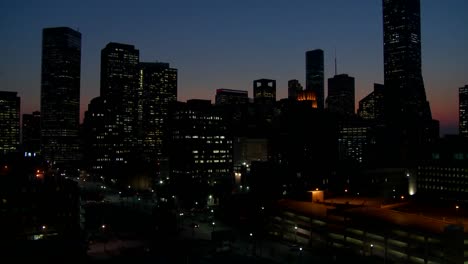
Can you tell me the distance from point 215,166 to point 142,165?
2927cm

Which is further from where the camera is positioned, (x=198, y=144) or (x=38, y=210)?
(x=198, y=144)

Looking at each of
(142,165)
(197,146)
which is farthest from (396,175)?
(142,165)

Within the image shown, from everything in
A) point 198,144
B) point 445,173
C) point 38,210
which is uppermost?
point 198,144

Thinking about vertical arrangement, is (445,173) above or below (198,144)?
below

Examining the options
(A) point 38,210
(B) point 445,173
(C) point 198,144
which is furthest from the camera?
(C) point 198,144

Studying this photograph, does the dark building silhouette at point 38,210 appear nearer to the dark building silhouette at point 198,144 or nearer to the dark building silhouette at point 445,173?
the dark building silhouette at point 445,173

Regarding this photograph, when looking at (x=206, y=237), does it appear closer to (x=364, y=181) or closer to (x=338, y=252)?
(x=338, y=252)

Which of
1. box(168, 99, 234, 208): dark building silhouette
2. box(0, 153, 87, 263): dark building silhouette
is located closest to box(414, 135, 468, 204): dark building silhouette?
box(168, 99, 234, 208): dark building silhouette

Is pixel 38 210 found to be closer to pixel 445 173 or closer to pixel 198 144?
pixel 445 173

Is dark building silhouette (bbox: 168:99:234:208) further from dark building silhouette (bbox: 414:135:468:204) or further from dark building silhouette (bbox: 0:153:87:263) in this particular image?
dark building silhouette (bbox: 0:153:87:263)

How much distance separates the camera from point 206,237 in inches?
2945

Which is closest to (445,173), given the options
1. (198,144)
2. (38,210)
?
(198,144)

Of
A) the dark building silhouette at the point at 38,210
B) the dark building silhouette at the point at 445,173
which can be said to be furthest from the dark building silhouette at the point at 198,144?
the dark building silhouette at the point at 38,210

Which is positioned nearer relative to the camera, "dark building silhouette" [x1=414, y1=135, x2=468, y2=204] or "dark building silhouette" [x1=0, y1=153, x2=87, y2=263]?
"dark building silhouette" [x1=0, y1=153, x2=87, y2=263]
